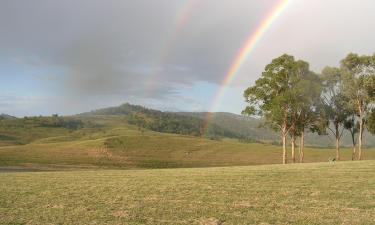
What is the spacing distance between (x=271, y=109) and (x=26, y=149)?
7356 cm

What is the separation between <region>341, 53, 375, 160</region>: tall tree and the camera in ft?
235

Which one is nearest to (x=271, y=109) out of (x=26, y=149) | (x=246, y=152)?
(x=246, y=152)

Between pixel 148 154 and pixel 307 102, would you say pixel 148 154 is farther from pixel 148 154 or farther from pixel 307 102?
pixel 307 102

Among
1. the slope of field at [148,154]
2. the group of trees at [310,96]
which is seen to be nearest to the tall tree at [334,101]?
the group of trees at [310,96]

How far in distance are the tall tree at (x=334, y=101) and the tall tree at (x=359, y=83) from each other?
2039 mm

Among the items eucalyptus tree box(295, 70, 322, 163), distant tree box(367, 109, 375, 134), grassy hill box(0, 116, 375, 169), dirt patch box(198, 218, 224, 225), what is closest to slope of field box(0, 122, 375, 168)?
grassy hill box(0, 116, 375, 169)

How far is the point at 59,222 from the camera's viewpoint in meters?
16.6

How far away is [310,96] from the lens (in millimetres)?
71938

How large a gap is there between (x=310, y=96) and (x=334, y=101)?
27.1 feet

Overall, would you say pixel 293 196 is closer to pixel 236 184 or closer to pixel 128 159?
pixel 236 184

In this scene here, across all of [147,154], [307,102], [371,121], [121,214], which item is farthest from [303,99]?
[147,154]

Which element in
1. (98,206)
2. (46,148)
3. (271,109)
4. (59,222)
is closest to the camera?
(59,222)

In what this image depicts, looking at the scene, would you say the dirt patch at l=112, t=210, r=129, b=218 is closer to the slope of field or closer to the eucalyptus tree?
the eucalyptus tree

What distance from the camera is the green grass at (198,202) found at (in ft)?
55.6
